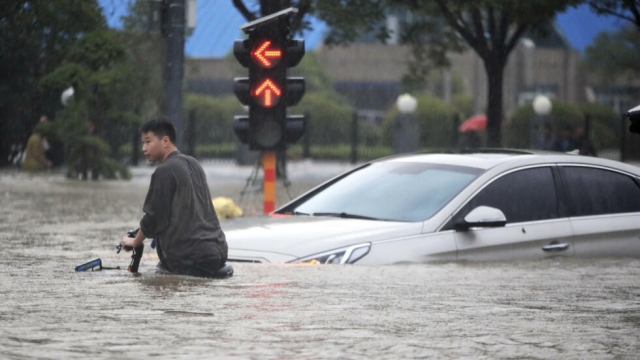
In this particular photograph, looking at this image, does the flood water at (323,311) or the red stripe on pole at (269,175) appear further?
the red stripe on pole at (269,175)

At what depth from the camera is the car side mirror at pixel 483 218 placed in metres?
10.1

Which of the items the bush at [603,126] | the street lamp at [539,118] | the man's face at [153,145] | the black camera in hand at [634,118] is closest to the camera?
the black camera in hand at [634,118]

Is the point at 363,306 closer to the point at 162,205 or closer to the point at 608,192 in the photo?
the point at 162,205

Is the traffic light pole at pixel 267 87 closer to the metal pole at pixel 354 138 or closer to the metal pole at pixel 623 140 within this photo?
the metal pole at pixel 354 138

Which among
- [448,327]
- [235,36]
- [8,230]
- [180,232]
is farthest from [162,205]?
[235,36]

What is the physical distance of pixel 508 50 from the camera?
94.5ft

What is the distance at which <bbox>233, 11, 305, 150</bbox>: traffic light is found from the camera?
14.4 meters

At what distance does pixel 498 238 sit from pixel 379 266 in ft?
3.70

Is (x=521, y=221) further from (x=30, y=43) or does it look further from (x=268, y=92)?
(x=30, y=43)

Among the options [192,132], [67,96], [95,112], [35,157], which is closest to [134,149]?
[192,132]

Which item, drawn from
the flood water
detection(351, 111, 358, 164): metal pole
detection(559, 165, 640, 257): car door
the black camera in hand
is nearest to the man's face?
the flood water

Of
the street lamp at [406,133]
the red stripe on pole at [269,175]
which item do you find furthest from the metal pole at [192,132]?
the red stripe on pole at [269,175]

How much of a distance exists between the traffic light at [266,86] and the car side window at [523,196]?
4052 millimetres

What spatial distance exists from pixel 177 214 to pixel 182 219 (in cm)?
5
